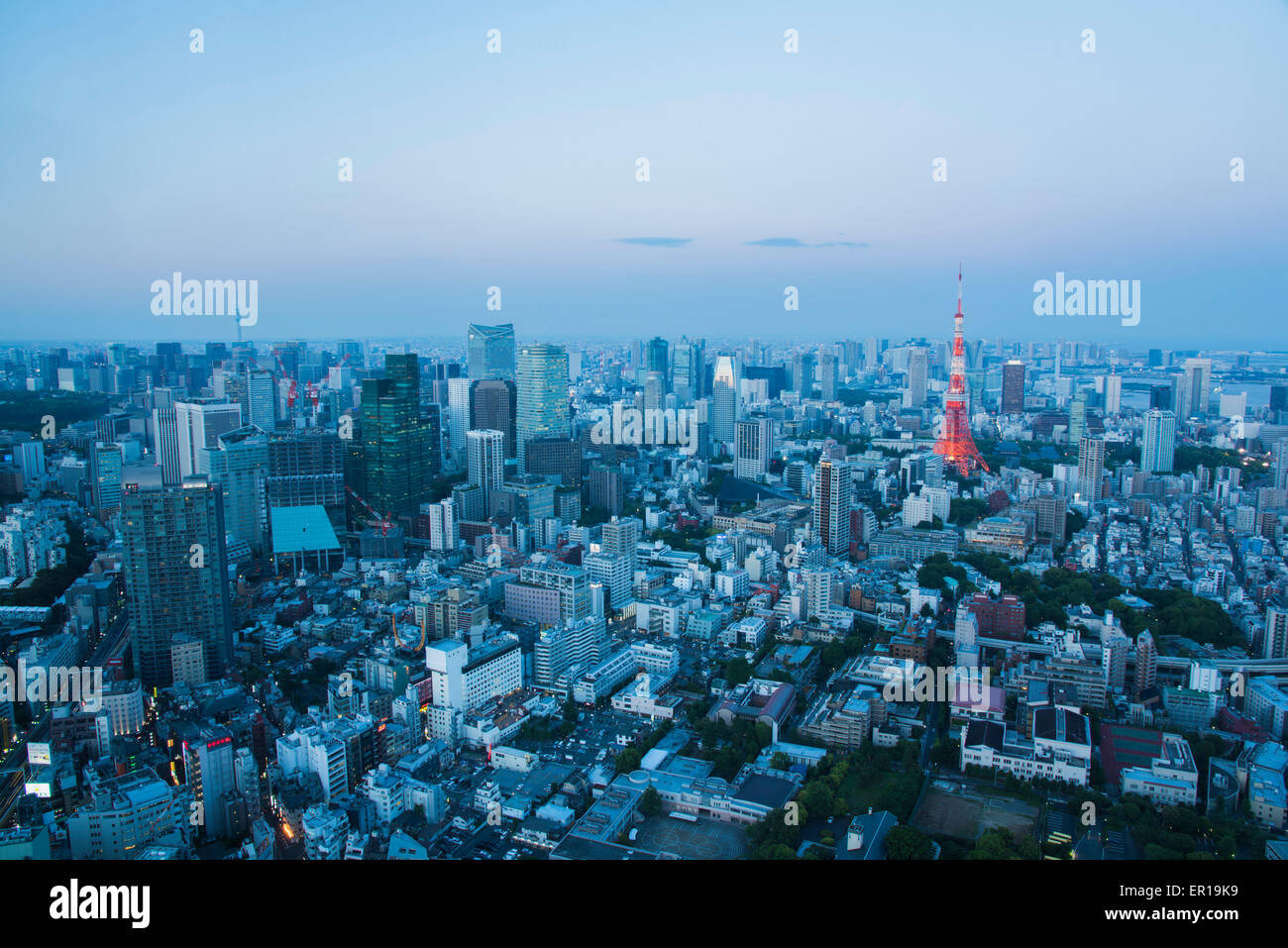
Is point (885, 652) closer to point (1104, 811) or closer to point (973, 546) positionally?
point (1104, 811)

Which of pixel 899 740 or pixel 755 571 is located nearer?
pixel 899 740

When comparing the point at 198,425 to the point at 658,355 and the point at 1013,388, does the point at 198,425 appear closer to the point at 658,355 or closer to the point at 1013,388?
the point at 658,355

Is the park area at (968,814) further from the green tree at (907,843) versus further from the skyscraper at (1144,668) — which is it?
the skyscraper at (1144,668)

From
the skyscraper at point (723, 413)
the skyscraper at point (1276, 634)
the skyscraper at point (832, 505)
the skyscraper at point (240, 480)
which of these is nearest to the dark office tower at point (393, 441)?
the skyscraper at point (240, 480)

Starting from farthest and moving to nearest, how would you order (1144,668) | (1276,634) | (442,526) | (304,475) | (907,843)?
(304,475) < (442,526) < (1276,634) < (1144,668) < (907,843)

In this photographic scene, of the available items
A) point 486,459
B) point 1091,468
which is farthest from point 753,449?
point 1091,468
